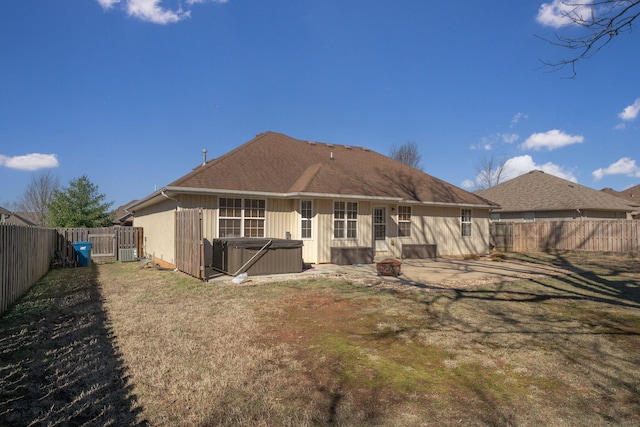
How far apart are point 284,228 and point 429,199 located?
736cm

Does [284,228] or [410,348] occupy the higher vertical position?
[284,228]

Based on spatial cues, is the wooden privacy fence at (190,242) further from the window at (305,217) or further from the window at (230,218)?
the window at (305,217)

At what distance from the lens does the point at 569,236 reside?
21109 millimetres

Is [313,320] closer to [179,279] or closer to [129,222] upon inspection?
[179,279]

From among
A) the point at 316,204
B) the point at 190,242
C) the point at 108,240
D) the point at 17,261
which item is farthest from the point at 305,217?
the point at 108,240

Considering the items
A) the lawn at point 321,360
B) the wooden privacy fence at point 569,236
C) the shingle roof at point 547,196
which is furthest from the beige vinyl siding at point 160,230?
the shingle roof at point 547,196

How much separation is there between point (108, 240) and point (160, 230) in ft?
15.1

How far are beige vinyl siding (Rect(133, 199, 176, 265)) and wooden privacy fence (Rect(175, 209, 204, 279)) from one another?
1584 mm

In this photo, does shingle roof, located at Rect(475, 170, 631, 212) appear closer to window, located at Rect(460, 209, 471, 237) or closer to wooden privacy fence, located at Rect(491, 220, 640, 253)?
wooden privacy fence, located at Rect(491, 220, 640, 253)

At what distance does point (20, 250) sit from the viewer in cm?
829

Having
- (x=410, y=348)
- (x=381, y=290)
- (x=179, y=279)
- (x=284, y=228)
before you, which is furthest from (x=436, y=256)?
(x=410, y=348)

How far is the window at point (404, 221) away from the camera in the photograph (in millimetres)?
17203

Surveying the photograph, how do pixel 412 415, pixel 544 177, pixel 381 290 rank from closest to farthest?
pixel 412 415
pixel 381 290
pixel 544 177

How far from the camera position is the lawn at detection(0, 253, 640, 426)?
3.42 m
